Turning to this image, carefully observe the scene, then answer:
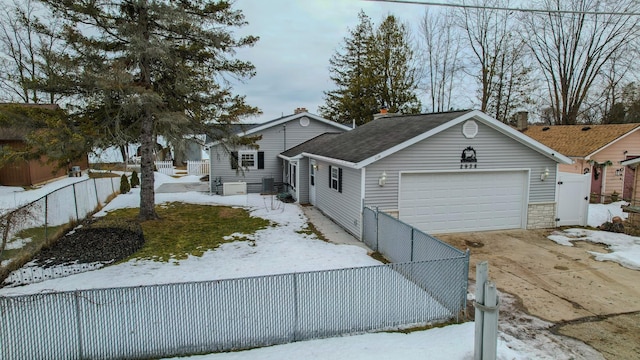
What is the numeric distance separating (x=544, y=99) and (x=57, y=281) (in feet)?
113

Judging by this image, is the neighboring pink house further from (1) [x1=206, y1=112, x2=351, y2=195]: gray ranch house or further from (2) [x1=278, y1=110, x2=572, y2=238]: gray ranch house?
(1) [x1=206, y1=112, x2=351, y2=195]: gray ranch house

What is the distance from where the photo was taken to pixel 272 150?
2009 centimetres

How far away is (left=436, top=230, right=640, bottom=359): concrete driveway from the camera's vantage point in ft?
18.7

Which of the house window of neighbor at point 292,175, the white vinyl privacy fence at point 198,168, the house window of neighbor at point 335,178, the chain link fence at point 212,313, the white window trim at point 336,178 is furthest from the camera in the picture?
the white vinyl privacy fence at point 198,168

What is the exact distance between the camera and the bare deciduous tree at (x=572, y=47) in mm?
25266

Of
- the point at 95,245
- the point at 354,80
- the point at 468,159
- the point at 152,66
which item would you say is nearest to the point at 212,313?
the point at 95,245

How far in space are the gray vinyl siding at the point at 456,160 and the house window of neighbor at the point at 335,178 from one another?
2065mm

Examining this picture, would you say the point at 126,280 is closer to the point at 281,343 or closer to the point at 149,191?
the point at 281,343

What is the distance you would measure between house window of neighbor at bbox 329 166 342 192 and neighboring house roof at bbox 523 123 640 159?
14.1m

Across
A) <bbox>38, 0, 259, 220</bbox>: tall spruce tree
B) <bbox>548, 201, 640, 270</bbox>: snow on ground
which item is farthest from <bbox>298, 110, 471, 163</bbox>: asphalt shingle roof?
<bbox>548, 201, 640, 270</bbox>: snow on ground

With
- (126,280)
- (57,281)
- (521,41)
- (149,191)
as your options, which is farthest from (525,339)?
(521,41)

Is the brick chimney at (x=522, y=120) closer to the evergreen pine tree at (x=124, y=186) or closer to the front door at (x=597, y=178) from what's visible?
the front door at (x=597, y=178)

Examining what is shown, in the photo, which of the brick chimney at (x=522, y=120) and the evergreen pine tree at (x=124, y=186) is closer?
the evergreen pine tree at (x=124, y=186)

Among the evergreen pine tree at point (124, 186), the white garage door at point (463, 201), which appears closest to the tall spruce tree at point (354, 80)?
the evergreen pine tree at point (124, 186)
